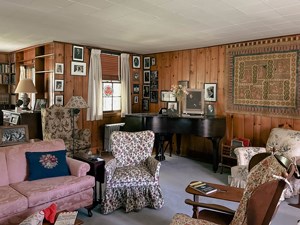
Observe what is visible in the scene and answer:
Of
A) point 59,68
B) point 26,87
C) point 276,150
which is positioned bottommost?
point 276,150

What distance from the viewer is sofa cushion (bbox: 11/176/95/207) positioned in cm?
260

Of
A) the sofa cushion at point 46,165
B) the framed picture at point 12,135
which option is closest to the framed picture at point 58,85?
the framed picture at point 12,135

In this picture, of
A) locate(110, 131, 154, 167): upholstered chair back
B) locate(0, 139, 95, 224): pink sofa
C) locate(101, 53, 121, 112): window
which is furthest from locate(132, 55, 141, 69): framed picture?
locate(0, 139, 95, 224): pink sofa

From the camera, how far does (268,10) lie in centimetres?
318

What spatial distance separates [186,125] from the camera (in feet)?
16.3

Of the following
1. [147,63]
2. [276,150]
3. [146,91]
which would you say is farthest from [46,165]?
[147,63]

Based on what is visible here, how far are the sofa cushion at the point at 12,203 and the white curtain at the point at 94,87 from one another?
133 inches

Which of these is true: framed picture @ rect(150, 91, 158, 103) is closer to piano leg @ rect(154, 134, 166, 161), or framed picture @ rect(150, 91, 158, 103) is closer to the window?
the window

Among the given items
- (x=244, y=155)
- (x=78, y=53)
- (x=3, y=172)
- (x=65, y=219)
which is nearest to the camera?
(x=65, y=219)

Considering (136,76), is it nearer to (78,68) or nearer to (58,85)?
(78,68)

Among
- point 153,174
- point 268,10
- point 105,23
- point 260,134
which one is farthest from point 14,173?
point 260,134

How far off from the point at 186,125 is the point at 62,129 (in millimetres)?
2400

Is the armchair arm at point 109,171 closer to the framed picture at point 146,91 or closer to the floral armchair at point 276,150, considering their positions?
the floral armchair at point 276,150

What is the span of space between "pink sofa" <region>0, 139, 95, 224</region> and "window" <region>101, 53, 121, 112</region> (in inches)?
121
